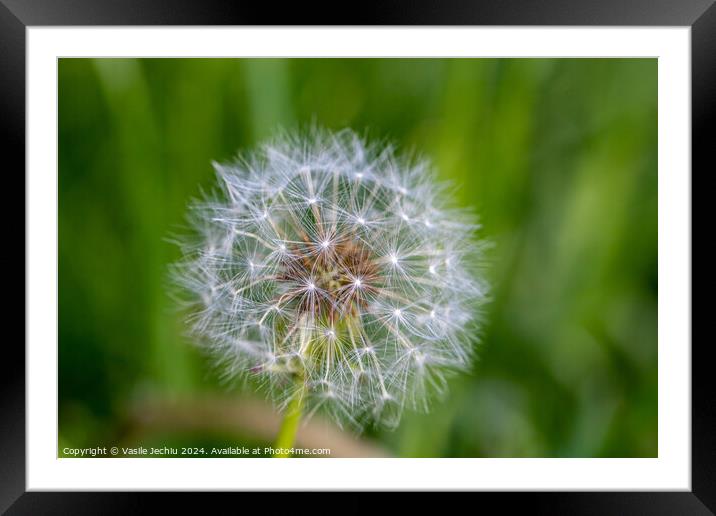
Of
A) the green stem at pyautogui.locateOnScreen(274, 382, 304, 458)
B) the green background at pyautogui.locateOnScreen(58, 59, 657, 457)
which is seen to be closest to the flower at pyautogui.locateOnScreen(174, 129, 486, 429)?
the green stem at pyautogui.locateOnScreen(274, 382, 304, 458)

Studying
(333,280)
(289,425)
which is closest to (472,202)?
(333,280)

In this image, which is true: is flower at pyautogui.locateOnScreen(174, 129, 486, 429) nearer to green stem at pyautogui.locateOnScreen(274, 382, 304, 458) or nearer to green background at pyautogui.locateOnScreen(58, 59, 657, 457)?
green stem at pyautogui.locateOnScreen(274, 382, 304, 458)
